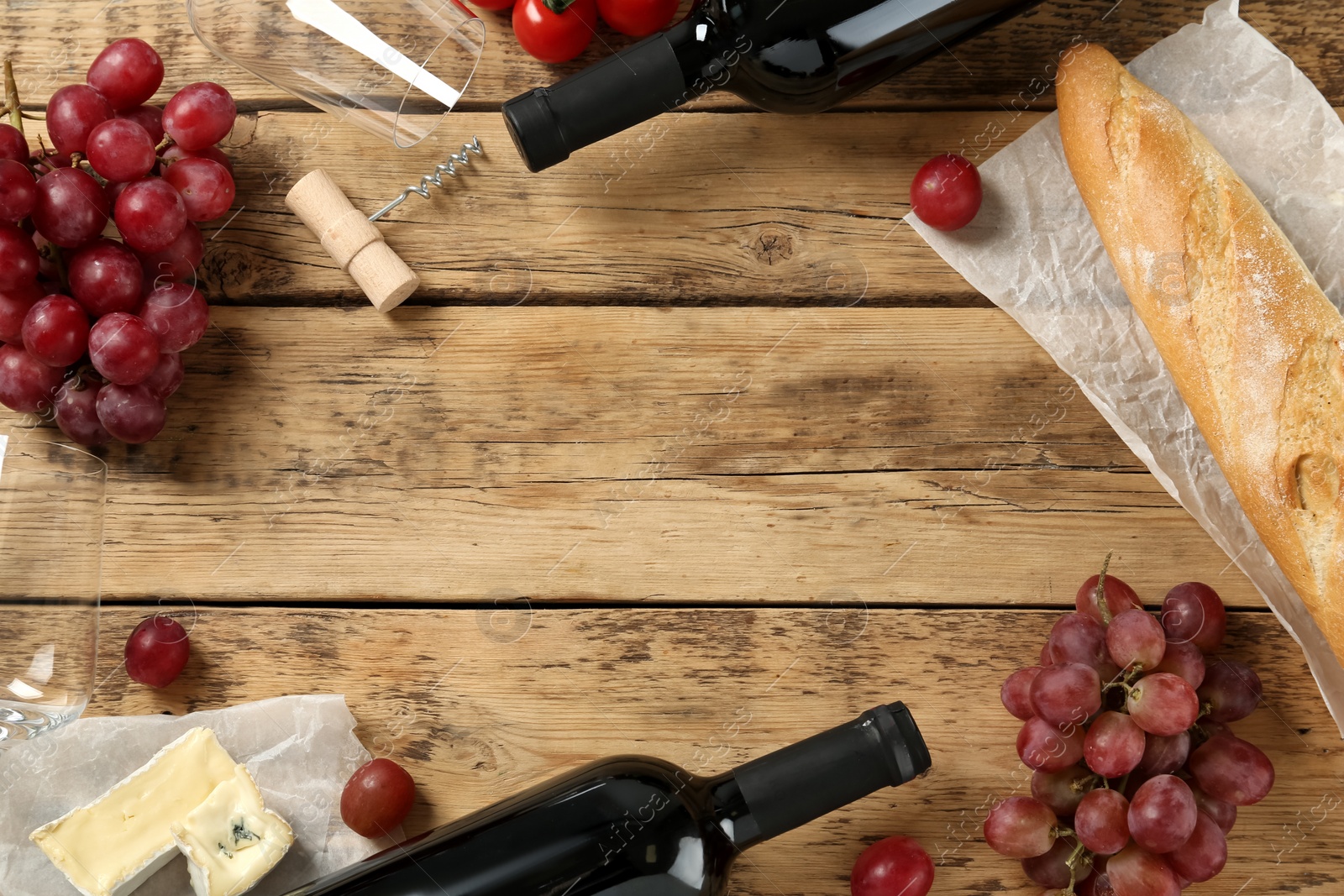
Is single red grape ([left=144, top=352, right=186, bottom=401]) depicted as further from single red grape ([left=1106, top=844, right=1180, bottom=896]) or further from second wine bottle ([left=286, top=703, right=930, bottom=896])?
single red grape ([left=1106, top=844, right=1180, bottom=896])

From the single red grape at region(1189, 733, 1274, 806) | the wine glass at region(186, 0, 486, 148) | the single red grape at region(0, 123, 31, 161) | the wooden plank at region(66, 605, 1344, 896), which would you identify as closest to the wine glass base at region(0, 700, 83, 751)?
the wooden plank at region(66, 605, 1344, 896)

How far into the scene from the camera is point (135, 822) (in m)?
0.77

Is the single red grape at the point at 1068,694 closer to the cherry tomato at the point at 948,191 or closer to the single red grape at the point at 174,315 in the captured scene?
the cherry tomato at the point at 948,191

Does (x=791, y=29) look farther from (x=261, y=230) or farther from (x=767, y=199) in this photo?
(x=261, y=230)

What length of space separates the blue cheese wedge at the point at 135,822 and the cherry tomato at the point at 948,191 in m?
0.75

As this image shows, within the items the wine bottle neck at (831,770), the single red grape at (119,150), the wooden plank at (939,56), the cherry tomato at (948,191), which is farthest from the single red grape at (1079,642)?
the single red grape at (119,150)

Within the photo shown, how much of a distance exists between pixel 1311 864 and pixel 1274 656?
17 centimetres

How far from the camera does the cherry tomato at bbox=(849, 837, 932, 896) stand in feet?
2.53

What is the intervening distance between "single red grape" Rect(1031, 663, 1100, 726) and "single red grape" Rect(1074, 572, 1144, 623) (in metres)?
0.07

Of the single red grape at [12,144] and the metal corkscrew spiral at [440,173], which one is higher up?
the single red grape at [12,144]

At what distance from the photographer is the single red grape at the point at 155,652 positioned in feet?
2.74

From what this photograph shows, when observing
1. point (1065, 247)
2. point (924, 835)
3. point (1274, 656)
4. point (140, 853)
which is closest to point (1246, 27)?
point (1065, 247)

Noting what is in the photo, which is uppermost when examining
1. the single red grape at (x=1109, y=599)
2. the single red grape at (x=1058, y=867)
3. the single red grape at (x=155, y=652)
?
the single red grape at (x=155, y=652)

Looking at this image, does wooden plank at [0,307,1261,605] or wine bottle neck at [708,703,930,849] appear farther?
wooden plank at [0,307,1261,605]
